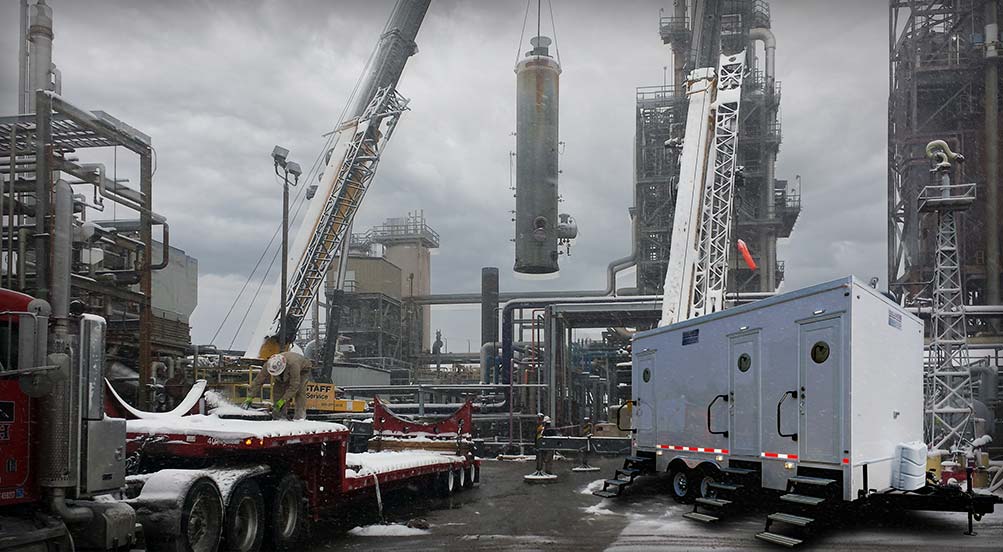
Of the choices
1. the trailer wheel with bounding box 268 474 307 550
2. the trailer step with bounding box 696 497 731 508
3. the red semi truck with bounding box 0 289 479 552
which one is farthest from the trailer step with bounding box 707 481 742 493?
the trailer wheel with bounding box 268 474 307 550

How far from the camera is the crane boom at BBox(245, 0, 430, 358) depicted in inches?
1296

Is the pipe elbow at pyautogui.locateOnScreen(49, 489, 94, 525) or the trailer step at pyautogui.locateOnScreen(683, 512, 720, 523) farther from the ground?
the pipe elbow at pyautogui.locateOnScreen(49, 489, 94, 525)

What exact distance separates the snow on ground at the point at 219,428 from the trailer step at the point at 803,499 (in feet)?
21.2

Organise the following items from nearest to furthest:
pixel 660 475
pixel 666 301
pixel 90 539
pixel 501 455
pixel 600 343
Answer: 1. pixel 90 539
2. pixel 660 475
3. pixel 666 301
4. pixel 501 455
5. pixel 600 343

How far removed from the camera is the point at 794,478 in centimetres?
1252

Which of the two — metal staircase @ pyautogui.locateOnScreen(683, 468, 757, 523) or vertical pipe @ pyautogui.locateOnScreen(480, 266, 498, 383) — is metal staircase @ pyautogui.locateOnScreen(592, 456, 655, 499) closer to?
metal staircase @ pyautogui.locateOnScreen(683, 468, 757, 523)

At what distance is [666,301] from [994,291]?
2644 cm

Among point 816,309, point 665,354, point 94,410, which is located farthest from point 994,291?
point 94,410

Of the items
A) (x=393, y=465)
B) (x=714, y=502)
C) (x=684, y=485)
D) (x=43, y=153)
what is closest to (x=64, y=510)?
(x=393, y=465)

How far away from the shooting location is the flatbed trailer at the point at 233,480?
958 cm

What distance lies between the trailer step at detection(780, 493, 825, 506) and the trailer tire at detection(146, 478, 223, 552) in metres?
7.32

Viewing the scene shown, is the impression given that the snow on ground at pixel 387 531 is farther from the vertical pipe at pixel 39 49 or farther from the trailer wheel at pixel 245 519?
the vertical pipe at pixel 39 49

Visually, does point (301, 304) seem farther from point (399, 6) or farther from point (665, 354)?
point (665, 354)

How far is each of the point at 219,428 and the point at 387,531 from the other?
12.2 ft
